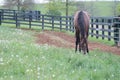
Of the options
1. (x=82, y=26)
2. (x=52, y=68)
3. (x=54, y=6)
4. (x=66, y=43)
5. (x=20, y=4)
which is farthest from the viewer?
(x=20, y=4)

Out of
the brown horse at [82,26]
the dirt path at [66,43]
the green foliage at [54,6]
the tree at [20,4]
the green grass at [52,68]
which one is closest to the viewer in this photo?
the green grass at [52,68]

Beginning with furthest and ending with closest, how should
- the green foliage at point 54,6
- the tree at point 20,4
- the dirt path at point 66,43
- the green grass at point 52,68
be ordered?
the tree at point 20,4, the green foliage at point 54,6, the dirt path at point 66,43, the green grass at point 52,68

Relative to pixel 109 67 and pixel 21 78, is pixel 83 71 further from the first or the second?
pixel 21 78

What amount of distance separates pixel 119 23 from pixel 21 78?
10.1m

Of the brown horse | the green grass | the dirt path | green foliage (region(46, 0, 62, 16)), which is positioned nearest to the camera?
the green grass

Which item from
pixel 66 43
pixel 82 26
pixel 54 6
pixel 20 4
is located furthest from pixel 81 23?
pixel 20 4

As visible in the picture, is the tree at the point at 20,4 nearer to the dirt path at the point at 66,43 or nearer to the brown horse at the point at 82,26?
the dirt path at the point at 66,43

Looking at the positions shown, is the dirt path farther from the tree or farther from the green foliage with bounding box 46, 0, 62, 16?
the tree

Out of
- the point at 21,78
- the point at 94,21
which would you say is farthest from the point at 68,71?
the point at 94,21

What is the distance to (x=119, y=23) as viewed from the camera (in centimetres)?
1578

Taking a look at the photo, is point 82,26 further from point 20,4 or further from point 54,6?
point 20,4

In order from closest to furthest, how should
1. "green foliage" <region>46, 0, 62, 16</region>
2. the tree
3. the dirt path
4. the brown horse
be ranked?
the brown horse < the dirt path < "green foliage" <region>46, 0, 62, 16</region> < the tree

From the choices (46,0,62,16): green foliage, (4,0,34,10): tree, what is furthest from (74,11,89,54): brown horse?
(4,0,34,10): tree

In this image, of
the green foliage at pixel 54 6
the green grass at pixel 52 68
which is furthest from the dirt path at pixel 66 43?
the green foliage at pixel 54 6
